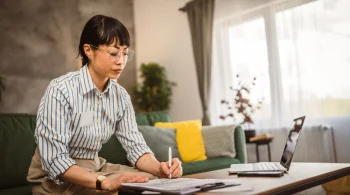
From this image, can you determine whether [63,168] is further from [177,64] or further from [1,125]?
[177,64]

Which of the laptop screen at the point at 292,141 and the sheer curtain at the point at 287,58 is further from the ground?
the sheer curtain at the point at 287,58

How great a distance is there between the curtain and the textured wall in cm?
166

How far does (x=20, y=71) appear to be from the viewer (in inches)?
167

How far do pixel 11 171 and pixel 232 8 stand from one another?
10.3 feet

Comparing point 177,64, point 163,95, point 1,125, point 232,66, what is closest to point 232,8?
point 232,66

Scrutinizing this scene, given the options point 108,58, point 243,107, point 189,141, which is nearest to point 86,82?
point 108,58

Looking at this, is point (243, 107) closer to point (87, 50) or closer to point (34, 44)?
point (87, 50)

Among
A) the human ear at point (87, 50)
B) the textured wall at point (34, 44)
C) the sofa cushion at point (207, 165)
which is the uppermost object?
the textured wall at point (34, 44)

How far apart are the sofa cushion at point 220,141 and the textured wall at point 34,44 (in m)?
2.44

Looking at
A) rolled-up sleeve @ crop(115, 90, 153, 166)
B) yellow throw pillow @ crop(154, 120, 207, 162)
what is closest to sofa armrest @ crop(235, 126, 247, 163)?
yellow throw pillow @ crop(154, 120, 207, 162)

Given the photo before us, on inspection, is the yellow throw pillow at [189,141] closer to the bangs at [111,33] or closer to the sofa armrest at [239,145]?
the sofa armrest at [239,145]

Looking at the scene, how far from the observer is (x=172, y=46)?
16.5ft

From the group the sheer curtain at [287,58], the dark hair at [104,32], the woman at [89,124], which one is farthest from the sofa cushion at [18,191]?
the sheer curtain at [287,58]

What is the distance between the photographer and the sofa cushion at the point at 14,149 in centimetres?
196
